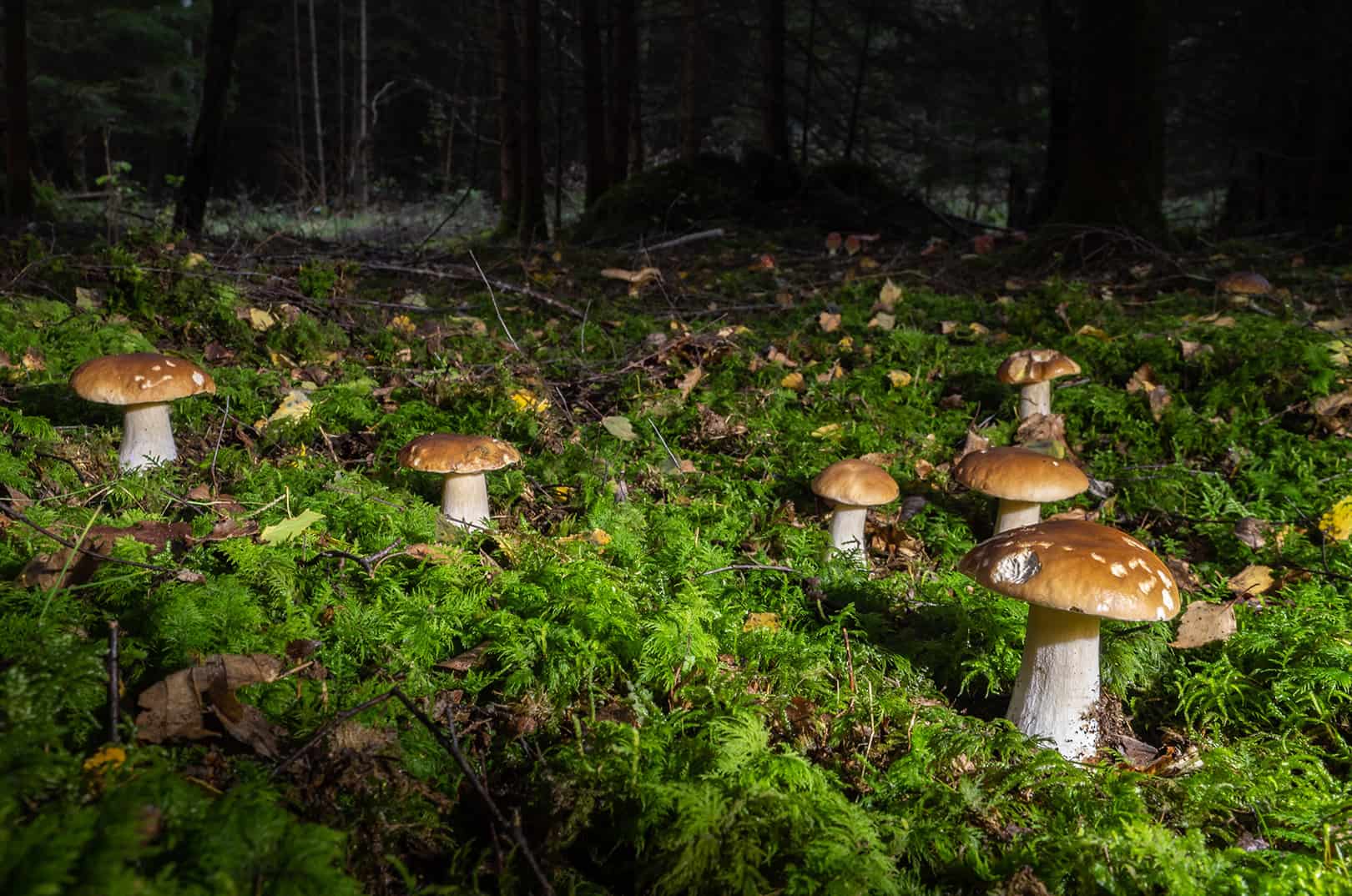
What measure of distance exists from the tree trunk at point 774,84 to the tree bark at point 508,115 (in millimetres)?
4262

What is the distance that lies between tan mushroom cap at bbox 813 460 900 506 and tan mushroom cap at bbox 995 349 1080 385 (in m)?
1.44

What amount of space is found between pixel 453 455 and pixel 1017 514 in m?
2.56

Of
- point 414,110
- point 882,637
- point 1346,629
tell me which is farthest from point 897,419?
point 414,110

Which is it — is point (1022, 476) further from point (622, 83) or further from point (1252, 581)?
point (622, 83)

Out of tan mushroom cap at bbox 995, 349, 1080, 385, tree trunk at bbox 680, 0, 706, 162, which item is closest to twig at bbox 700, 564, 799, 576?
tan mushroom cap at bbox 995, 349, 1080, 385

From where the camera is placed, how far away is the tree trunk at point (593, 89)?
12727 mm

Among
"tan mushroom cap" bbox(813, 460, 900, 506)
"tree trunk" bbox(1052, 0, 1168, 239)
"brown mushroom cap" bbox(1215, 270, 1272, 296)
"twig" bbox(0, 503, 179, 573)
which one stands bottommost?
"tan mushroom cap" bbox(813, 460, 900, 506)

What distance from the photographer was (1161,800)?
6.88 ft

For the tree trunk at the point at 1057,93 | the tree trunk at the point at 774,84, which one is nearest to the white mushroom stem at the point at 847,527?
A: the tree trunk at the point at 1057,93

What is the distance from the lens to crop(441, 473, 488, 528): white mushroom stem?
3441 millimetres

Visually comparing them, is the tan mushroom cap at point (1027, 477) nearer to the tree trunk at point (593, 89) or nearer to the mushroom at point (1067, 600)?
the mushroom at point (1067, 600)

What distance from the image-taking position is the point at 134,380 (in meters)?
3.39

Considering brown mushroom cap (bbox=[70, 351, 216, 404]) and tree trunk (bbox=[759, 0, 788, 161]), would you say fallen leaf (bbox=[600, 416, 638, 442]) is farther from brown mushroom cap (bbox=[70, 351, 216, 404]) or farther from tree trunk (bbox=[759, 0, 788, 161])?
tree trunk (bbox=[759, 0, 788, 161])

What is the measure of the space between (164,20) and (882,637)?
27.1 m
